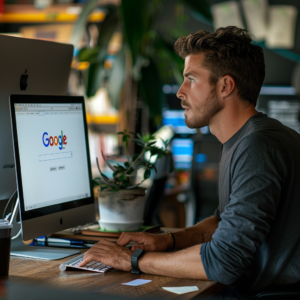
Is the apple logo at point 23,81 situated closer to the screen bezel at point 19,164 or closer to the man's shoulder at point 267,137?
the screen bezel at point 19,164

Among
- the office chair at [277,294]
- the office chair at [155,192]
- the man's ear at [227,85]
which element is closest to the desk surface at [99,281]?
the office chair at [277,294]

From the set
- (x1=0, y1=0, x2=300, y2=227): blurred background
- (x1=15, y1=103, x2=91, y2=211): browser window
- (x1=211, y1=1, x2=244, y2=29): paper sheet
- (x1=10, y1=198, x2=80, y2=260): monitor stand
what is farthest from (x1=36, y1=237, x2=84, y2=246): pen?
(x1=211, y1=1, x2=244, y2=29): paper sheet

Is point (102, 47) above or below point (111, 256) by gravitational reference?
above

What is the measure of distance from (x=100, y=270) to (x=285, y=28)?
3.97 meters

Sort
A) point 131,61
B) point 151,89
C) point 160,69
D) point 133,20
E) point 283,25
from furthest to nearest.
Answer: point 283,25 → point 160,69 → point 151,89 → point 131,61 → point 133,20

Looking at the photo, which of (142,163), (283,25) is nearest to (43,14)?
(283,25)

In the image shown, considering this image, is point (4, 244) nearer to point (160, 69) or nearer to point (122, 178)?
point (122, 178)

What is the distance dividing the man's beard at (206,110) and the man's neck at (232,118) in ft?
0.06

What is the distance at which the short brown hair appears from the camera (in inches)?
51.4

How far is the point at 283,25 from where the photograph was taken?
14.4 feet

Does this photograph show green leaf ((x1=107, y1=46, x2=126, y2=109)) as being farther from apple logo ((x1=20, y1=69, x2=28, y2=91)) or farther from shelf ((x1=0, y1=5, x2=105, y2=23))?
apple logo ((x1=20, y1=69, x2=28, y2=91))

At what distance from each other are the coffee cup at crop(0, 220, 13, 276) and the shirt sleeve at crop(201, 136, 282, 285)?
0.51 m

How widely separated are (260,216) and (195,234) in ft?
1.49

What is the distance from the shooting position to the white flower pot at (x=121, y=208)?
4.73 ft
